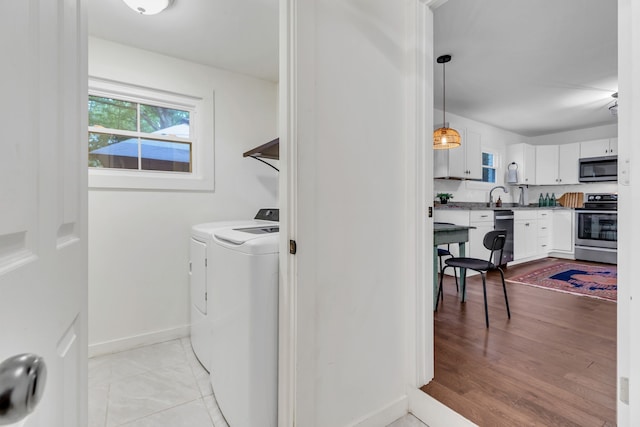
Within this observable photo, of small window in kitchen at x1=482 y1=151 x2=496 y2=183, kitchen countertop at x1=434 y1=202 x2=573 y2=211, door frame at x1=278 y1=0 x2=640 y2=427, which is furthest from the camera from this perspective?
small window in kitchen at x1=482 y1=151 x2=496 y2=183

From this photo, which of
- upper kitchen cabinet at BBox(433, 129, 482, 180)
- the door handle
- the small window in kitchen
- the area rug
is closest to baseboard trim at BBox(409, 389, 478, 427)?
the door handle

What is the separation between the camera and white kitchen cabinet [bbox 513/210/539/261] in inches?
178

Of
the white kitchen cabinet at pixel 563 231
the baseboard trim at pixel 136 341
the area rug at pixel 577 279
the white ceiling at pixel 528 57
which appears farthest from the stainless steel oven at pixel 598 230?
the baseboard trim at pixel 136 341

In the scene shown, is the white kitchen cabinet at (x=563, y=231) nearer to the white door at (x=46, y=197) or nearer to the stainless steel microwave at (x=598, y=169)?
the stainless steel microwave at (x=598, y=169)

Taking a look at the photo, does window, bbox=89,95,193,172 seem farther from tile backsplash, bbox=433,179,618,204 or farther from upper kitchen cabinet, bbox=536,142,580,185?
upper kitchen cabinet, bbox=536,142,580,185

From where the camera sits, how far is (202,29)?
1.98m

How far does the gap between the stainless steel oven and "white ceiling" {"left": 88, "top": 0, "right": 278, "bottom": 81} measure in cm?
551

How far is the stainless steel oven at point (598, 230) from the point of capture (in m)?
4.47

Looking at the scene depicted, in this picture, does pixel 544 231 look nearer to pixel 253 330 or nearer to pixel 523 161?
pixel 523 161

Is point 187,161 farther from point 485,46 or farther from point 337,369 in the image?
point 485,46

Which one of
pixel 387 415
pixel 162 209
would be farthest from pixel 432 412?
pixel 162 209

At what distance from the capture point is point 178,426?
4.68 ft

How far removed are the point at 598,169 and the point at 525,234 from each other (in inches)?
68.5
